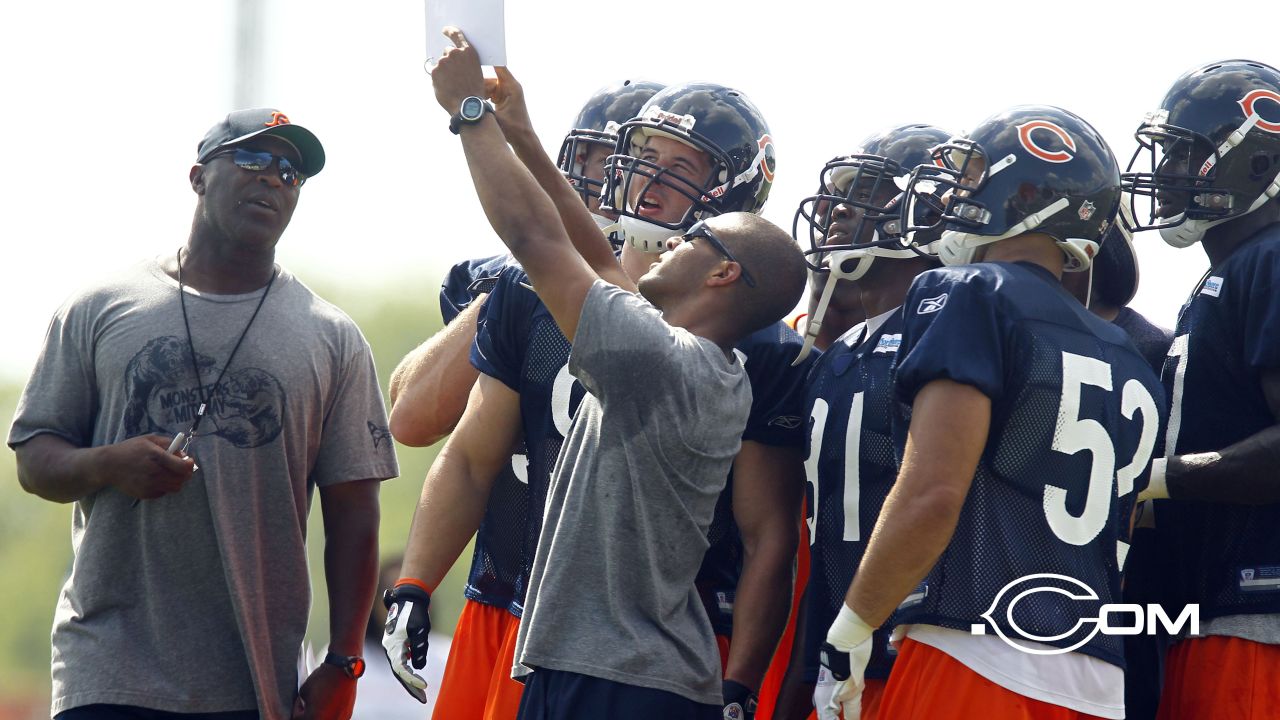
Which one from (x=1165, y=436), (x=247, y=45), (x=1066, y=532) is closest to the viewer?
(x=1066, y=532)

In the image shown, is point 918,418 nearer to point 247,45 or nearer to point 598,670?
point 598,670

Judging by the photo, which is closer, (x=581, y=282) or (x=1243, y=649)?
(x=581, y=282)

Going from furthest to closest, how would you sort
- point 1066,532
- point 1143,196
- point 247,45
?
point 247,45 → point 1143,196 → point 1066,532

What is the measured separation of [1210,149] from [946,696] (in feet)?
6.79

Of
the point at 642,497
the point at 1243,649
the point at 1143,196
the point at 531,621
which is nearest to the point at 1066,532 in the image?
the point at 1243,649

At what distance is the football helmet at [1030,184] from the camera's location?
13.4ft

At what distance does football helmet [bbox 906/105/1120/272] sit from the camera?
13.4ft

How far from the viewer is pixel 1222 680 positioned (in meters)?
4.11

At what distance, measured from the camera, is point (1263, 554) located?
413cm

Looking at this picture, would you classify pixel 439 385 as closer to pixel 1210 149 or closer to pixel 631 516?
pixel 631 516

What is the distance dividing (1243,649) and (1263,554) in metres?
0.27

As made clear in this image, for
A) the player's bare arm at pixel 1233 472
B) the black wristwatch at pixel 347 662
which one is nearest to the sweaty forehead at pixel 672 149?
the player's bare arm at pixel 1233 472

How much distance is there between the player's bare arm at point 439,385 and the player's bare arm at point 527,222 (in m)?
1.14

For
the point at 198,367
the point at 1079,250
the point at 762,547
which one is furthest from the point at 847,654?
the point at 198,367
